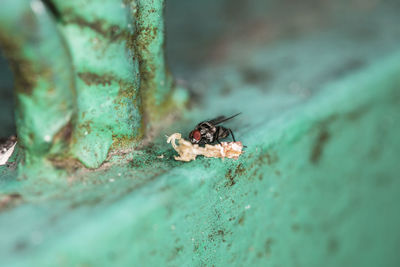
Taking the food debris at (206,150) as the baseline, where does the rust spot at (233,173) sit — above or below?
below

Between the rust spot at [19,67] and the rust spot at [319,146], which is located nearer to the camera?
the rust spot at [19,67]

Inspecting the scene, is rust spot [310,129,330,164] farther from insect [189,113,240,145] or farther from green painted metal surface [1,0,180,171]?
green painted metal surface [1,0,180,171]

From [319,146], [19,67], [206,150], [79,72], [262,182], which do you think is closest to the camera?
[19,67]

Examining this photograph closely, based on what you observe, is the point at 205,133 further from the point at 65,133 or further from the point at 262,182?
the point at 65,133

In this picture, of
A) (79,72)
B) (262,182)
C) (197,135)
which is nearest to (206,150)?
(197,135)

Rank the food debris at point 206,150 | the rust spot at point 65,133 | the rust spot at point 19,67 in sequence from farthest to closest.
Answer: the food debris at point 206,150 → the rust spot at point 65,133 → the rust spot at point 19,67

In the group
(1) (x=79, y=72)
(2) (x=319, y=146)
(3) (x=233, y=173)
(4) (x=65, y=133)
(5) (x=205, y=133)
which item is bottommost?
(2) (x=319, y=146)

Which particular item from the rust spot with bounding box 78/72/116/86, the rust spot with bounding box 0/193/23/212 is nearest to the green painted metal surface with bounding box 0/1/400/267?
the rust spot with bounding box 0/193/23/212

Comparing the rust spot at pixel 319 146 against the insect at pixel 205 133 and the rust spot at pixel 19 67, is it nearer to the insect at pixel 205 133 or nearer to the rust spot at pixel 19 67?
the insect at pixel 205 133

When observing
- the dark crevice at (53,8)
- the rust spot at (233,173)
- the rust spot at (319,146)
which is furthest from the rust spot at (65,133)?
the rust spot at (319,146)
